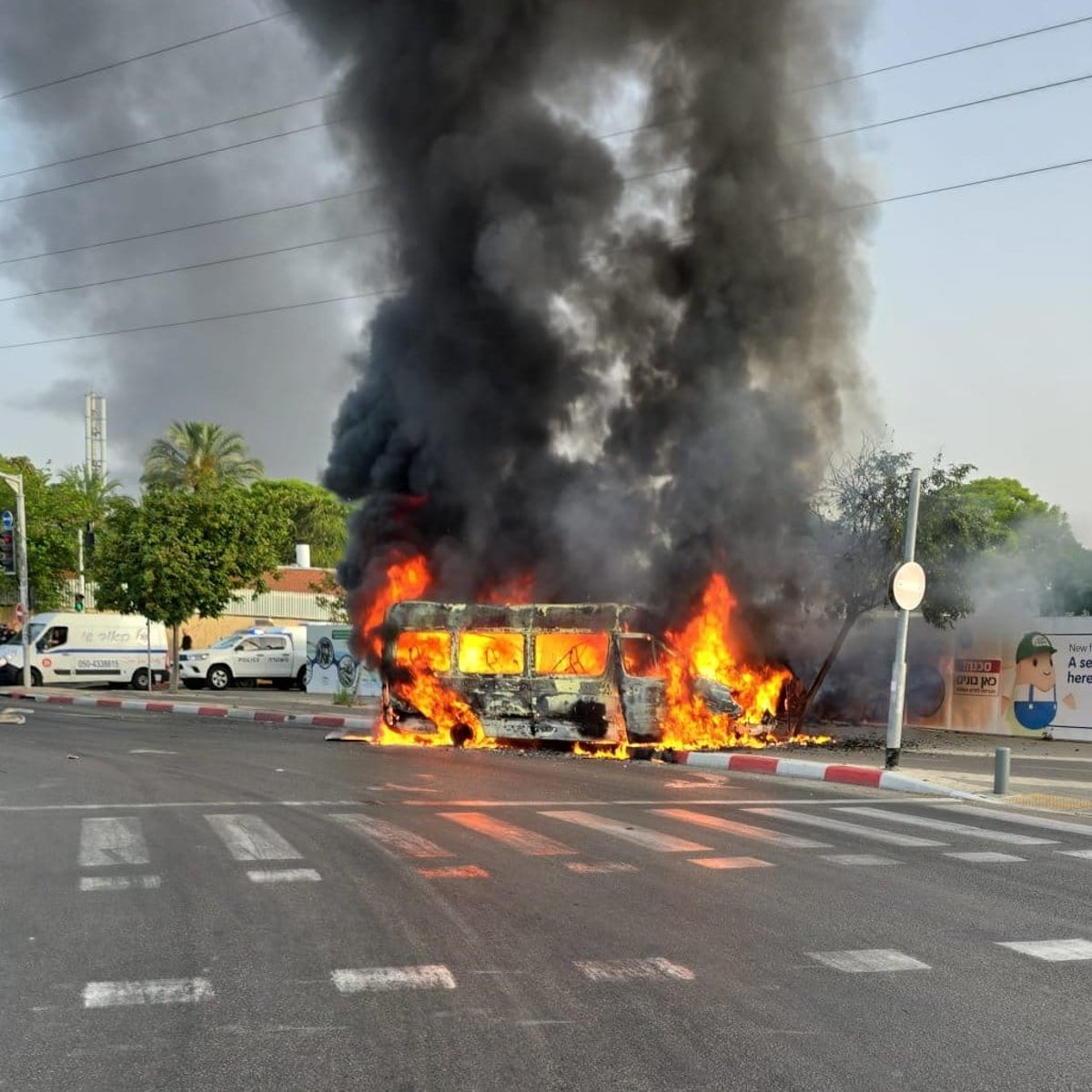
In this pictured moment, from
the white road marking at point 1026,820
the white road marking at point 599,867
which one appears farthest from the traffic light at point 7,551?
the white road marking at point 599,867

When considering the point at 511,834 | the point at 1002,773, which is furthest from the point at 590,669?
the point at 511,834

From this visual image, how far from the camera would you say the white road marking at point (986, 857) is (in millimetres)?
8227

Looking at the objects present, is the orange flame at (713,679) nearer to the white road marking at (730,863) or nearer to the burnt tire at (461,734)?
the burnt tire at (461,734)

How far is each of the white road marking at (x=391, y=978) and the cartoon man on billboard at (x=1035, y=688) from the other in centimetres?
1753

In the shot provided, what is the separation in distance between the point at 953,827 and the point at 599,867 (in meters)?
4.06

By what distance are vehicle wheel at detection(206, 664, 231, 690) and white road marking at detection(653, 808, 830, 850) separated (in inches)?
988

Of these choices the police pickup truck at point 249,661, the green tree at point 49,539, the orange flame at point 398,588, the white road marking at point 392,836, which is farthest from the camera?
the green tree at point 49,539

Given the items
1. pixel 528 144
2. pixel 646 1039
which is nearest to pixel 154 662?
pixel 528 144

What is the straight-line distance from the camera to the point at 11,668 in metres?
32.6

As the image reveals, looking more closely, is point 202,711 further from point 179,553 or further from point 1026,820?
point 1026,820

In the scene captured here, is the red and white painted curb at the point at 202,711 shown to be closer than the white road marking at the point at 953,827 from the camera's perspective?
No

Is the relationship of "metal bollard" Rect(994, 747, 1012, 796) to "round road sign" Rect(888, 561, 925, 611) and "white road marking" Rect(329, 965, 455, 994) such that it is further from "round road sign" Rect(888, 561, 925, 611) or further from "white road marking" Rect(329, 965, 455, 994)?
"white road marking" Rect(329, 965, 455, 994)

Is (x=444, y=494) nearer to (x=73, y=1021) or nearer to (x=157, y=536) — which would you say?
(x=157, y=536)

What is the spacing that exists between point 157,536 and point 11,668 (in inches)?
277
